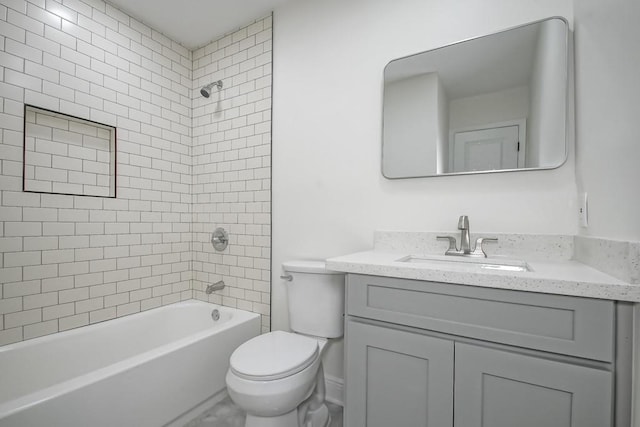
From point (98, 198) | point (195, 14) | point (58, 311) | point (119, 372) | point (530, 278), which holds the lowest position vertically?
point (119, 372)

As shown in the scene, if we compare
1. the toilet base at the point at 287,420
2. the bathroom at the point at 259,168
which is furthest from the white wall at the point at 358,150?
the toilet base at the point at 287,420

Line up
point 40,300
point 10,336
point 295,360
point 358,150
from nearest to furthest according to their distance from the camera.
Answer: point 295,360 → point 10,336 → point 40,300 → point 358,150

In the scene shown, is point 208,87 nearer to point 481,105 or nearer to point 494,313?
point 481,105

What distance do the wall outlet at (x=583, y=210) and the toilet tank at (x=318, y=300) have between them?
1077 mm

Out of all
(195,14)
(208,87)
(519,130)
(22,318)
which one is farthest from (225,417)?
(195,14)

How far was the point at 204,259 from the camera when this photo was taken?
2396mm

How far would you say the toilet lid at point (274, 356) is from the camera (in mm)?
1217

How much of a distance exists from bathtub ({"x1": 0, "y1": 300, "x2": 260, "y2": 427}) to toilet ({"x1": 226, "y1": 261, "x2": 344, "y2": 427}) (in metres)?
0.41

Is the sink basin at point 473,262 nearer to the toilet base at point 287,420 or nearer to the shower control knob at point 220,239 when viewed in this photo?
the toilet base at point 287,420

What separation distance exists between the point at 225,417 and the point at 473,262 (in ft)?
5.20

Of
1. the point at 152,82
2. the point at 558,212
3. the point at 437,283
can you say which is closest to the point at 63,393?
the point at 437,283

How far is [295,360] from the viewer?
1303 millimetres

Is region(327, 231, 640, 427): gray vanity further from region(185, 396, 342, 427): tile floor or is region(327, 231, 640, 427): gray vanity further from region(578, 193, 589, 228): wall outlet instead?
region(185, 396, 342, 427): tile floor

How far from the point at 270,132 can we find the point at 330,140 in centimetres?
50
